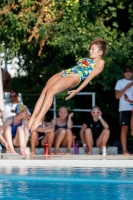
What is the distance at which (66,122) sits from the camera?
41.4 feet

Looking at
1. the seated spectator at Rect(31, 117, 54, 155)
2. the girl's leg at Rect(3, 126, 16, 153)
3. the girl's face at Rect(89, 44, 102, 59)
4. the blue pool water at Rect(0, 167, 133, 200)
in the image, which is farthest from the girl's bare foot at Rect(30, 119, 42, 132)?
the seated spectator at Rect(31, 117, 54, 155)

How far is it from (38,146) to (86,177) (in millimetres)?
5066

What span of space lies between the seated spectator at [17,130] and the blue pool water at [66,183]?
2008 mm

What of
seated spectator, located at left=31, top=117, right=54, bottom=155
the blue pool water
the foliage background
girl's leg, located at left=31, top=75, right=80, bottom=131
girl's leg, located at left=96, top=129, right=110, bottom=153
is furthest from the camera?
the foliage background

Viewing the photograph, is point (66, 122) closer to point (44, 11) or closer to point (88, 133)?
point (88, 133)

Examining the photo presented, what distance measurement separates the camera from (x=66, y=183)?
8008 millimetres

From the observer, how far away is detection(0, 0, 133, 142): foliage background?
13.7m

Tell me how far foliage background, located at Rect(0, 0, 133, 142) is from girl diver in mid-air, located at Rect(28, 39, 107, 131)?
4.05 m

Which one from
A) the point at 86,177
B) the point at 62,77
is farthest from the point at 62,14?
the point at 86,177

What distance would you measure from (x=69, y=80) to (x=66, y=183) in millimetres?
1574

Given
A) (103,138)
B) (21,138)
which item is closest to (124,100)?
(103,138)

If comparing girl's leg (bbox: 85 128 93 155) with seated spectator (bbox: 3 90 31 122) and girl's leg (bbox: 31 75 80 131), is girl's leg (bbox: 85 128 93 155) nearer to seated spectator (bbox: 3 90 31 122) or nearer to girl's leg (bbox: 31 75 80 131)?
seated spectator (bbox: 3 90 31 122)

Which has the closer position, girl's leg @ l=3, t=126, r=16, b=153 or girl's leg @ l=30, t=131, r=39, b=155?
girl's leg @ l=3, t=126, r=16, b=153

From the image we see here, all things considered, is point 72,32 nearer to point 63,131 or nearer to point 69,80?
point 63,131
